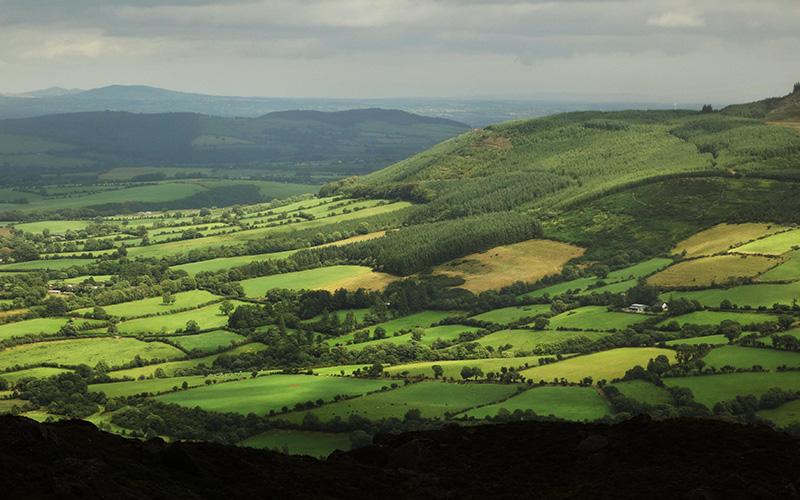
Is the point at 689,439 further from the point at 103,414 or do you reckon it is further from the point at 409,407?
the point at 103,414

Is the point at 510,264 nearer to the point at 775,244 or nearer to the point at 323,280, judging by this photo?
the point at 323,280

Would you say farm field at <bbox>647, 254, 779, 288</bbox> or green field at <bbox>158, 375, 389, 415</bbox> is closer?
green field at <bbox>158, 375, 389, 415</bbox>

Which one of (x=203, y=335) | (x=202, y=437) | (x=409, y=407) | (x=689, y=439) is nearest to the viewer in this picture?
(x=689, y=439)

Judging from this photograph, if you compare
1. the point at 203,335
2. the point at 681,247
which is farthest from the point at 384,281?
the point at 681,247

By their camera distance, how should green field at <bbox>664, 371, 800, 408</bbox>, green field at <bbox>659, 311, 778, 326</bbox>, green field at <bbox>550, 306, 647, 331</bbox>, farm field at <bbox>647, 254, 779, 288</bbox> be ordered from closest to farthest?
green field at <bbox>664, 371, 800, 408</bbox> < green field at <bbox>659, 311, 778, 326</bbox> < green field at <bbox>550, 306, 647, 331</bbox> < farm field at <bbox>647, 254, 779, 288</bbox>

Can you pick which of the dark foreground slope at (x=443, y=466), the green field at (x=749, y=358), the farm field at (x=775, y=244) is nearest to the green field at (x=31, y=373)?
the dark foreground slope at (x=443, y=466)

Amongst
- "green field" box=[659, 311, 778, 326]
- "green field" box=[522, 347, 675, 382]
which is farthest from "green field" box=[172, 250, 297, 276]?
"green field" box=[659, 311, 778, 326]

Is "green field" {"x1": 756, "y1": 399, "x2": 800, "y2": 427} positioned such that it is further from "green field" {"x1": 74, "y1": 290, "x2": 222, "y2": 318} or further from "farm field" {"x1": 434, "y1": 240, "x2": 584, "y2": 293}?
"green field" {"x1": 74, "y1": 290, "x2": 222, "y2": 318}
